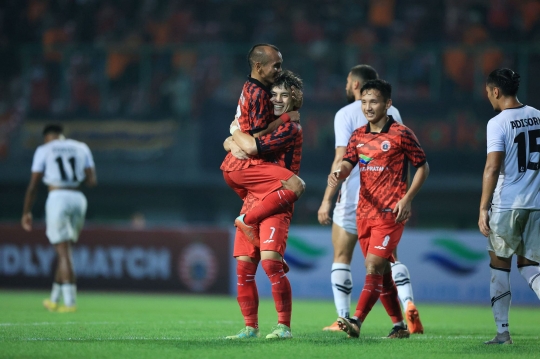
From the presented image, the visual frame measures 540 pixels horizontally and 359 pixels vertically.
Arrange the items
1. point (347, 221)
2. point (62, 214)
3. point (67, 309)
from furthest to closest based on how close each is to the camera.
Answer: point (62, 214) → point (67, 309) → point (347, 221)

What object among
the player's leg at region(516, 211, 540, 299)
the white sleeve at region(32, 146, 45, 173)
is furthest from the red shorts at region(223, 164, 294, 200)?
the white sleeve at region(32, 146, 45, 173)

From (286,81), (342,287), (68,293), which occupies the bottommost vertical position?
(68,293)

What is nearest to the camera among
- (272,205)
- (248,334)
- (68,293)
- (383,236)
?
(272,205)

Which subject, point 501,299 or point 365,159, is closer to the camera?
point 501,299

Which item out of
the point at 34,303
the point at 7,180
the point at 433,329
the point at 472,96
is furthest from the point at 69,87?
the point at 433,329

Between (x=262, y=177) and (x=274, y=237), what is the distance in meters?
0.46

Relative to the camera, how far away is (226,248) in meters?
14.9

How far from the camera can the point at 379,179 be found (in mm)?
6363

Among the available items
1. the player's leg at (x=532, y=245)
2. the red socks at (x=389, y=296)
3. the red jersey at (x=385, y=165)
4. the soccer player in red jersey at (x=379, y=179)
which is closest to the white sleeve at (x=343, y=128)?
the soccer player in red jersey at (x=379, y=179)

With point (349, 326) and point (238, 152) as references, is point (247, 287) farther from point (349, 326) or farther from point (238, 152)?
point (238, 152)

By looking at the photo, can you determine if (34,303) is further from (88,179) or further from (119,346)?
(119,346)

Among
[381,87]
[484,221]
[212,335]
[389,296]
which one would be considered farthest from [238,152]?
[484,221]

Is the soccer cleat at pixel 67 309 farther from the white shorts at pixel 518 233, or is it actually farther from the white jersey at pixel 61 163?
the white shorts at pixel 518 233

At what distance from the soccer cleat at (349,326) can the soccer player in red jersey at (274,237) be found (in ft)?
1.33
